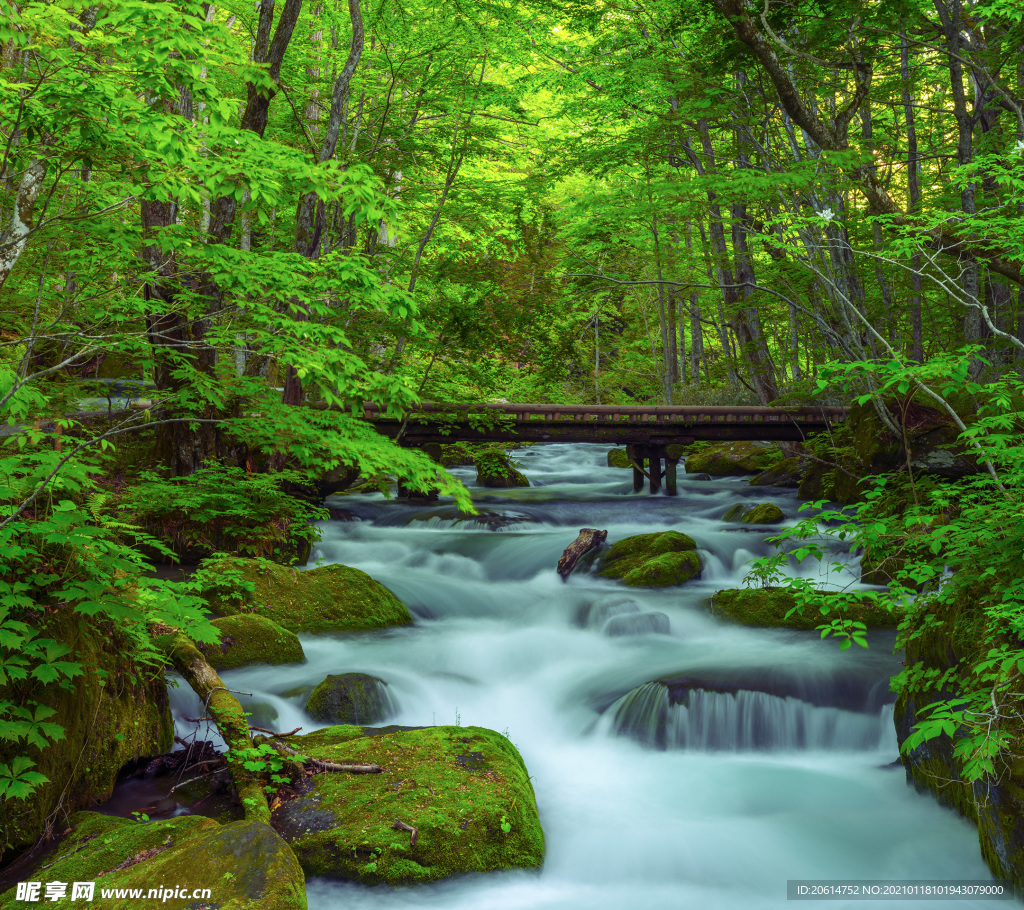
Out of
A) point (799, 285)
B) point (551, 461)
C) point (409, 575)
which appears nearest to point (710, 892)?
point (409, 575)

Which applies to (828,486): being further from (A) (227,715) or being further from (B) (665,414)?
(A) (227,715)

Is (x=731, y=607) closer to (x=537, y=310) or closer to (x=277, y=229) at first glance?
(x=537, y=310)

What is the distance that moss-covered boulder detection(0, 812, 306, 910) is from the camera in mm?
3230

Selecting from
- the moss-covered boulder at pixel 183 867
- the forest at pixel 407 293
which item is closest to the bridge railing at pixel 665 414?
the forest at pixel 407 293

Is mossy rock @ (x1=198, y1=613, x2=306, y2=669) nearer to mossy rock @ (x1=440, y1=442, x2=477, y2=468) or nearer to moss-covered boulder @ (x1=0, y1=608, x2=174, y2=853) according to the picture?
moss-covered boulder @ (x1=0, y1=608, x2=174, y2=853)

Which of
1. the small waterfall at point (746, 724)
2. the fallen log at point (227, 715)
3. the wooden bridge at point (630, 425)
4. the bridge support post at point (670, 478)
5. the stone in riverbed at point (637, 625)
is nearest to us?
the fallen log at point (227, 715)

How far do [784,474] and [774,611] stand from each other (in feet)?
Result: 32.8

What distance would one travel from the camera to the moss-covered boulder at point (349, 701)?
20.2 ft

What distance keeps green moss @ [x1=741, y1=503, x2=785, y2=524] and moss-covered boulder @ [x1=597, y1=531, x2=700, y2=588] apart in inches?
120

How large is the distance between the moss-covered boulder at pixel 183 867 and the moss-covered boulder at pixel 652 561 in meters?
7.84

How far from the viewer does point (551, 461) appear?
2475 centimetres

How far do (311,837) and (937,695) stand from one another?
4.44 metres

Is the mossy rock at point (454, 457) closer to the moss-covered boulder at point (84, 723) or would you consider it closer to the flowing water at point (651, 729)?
the flowing water at point (651, 729)

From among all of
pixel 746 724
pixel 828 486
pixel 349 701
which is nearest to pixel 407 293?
pixel 349 701
